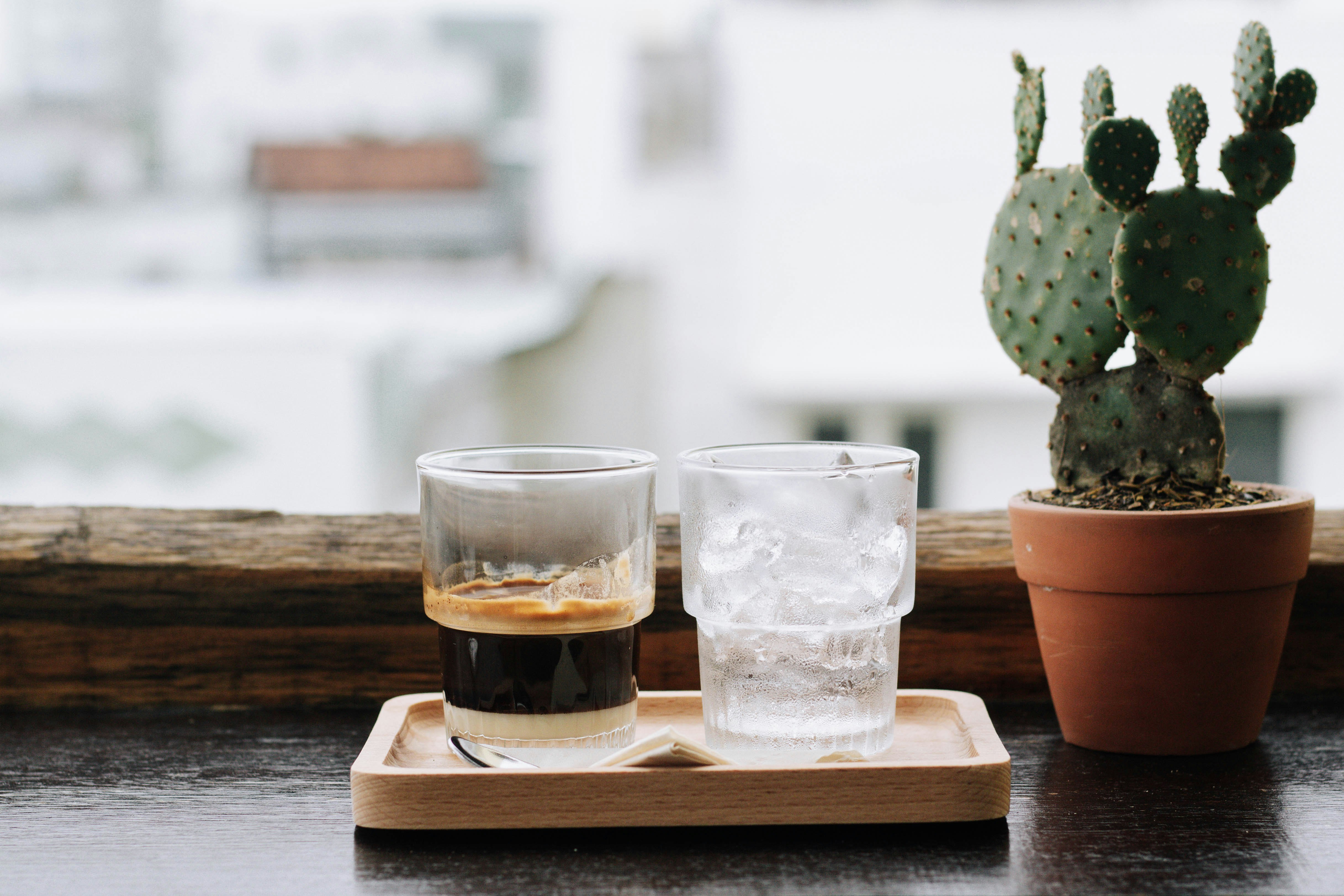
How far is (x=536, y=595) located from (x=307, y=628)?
0.31m

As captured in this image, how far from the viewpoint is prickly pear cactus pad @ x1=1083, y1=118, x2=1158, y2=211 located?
62cm

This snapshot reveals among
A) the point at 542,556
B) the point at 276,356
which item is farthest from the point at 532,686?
the point at 276,356

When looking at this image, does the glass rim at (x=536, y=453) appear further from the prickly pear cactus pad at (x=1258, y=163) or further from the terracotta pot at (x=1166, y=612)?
the prickly pear cactus pad at (x=1258, y=163)

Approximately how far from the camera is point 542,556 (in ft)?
2.02

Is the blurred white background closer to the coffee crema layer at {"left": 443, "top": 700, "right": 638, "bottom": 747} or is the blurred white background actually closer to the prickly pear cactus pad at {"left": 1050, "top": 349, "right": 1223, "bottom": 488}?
the prickly pear cactus pad at {"left": 1050, "top": 349, "right": 1223, "bottom": 488}

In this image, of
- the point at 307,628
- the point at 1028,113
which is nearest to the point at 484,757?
the point at 307,628

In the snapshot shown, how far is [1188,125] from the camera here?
0.68 m

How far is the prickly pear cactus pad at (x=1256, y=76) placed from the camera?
66 cm

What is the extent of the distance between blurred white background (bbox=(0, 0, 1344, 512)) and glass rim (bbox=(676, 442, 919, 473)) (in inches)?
257

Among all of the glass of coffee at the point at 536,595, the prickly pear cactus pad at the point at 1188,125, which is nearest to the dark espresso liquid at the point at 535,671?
the glass of coffee at the point at 536,595

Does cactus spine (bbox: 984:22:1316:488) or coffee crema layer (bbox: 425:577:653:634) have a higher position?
cactus spine (bbox: 984:22:1316:488)

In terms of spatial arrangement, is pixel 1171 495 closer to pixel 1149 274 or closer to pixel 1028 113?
pixel 1149 274

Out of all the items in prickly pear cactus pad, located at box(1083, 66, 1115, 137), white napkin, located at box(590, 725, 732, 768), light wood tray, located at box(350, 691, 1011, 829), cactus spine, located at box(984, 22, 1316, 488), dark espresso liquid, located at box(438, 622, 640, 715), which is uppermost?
prickly pear cactus pad, located at box(1083, 66, 1115, 137)

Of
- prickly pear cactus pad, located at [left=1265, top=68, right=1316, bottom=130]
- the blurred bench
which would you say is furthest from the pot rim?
the blurred bench
